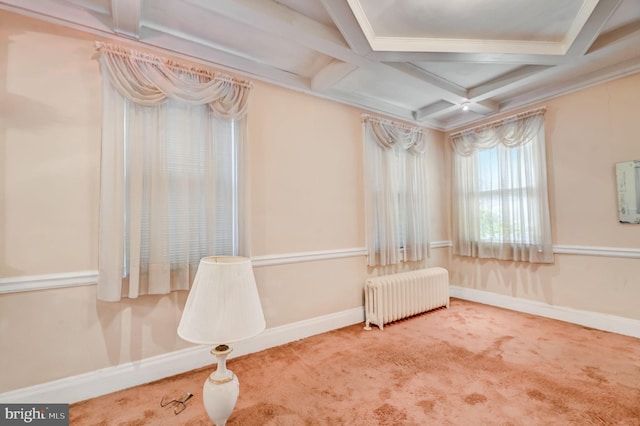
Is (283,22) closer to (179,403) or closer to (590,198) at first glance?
(179,403)

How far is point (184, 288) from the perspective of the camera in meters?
2.29

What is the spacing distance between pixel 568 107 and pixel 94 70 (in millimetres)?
4734

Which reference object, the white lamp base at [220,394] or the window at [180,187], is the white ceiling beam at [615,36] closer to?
the window at [180,187]

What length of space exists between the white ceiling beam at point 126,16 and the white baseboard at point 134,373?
253 centimetres

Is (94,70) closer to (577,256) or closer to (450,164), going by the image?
(450,164)

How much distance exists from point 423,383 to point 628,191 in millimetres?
2862

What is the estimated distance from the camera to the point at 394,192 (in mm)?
3740

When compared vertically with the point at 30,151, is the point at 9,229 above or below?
below

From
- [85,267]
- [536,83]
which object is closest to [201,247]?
[85,267]

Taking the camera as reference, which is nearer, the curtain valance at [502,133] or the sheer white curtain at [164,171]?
the sheer white curtain at [164,171]

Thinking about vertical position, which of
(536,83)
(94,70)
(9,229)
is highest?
(536,83)

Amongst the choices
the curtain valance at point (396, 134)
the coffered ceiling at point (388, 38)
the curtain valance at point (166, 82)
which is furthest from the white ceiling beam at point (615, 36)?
the curtain valance at point (166, 82)

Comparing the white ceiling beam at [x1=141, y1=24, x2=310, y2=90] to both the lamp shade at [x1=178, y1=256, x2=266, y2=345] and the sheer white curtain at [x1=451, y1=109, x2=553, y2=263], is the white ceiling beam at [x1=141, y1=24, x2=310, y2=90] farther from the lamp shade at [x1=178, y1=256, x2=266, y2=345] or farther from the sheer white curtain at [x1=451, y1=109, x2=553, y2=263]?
the sheer white curtain at [x1=451, y1=109, x2=553, y2=263]

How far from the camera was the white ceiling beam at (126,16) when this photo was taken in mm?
1855
